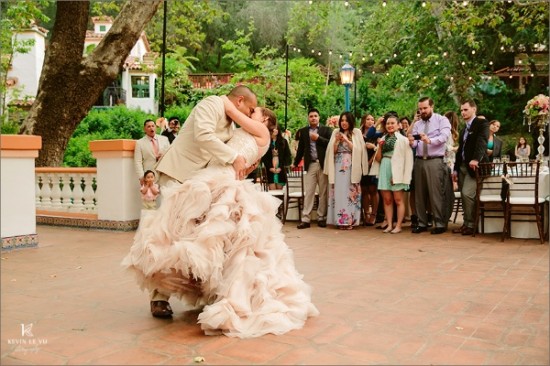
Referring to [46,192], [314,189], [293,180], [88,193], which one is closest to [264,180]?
[293,180]

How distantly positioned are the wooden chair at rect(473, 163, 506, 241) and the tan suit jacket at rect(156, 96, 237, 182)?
17.3ft

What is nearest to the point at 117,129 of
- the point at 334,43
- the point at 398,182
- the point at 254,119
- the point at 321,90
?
the point at 321,90

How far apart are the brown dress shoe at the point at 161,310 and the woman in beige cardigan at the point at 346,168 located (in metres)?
5.85

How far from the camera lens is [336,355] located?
138 inches

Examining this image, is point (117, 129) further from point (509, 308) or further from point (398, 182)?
point (509, 308)

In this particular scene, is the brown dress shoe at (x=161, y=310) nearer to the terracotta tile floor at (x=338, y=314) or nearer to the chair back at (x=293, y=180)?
the terracotta tile floor at (x=338, y=314)

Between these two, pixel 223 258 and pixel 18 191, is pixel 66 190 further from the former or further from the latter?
pixel 223 258

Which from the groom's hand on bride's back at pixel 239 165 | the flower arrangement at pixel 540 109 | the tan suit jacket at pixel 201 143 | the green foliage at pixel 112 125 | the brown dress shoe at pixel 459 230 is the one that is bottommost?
the brown dress shoe at pixel 459 230

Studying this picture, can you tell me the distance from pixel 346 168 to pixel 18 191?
4969mm

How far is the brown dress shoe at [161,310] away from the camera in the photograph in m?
4.37

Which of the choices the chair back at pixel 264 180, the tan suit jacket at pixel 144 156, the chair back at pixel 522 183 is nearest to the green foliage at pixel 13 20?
the tan suit jacket at pixel 144 156

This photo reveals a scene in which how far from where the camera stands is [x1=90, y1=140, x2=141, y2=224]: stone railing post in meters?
9.96

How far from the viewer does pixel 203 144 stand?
4398 millimetres

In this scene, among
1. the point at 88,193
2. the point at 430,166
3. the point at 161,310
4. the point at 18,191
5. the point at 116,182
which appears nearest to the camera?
the point at 161,310
